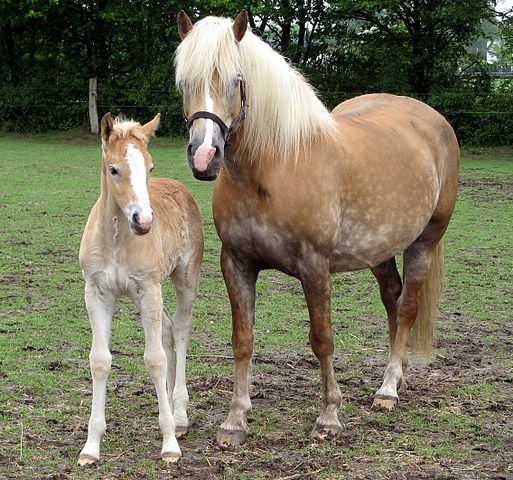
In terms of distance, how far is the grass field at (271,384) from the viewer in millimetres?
3742

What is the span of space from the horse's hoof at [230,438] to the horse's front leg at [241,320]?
0.07 metres

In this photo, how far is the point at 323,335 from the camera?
412 cm

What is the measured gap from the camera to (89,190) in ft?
40.3

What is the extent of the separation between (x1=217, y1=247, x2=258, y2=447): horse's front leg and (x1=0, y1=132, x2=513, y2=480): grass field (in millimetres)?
158

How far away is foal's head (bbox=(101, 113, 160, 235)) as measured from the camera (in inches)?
136

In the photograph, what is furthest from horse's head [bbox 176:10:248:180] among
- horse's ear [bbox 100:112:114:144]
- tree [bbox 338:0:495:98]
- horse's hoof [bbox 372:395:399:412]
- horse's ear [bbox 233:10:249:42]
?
tree [bbox 338:0:495:98]

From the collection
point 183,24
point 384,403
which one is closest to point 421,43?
point 384,403

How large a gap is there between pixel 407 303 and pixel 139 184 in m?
2.05

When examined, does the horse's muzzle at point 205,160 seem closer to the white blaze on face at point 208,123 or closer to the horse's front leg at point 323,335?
the white blaze on face at point 208,123

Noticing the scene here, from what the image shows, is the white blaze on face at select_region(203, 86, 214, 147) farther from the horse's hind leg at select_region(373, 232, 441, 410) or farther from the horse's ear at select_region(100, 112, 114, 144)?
the horse's hind leg at select_region(373, 232, 441, 410)

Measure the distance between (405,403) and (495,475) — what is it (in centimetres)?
107

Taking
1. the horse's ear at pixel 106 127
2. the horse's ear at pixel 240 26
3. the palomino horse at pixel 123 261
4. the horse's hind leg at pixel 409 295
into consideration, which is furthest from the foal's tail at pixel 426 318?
the horse's ear at pixel 106 127

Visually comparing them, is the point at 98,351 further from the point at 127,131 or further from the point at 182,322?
the point at 127,131

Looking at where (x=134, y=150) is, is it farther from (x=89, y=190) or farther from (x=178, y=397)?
(x=89, y=190)
